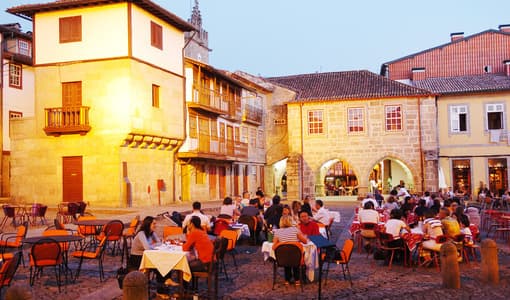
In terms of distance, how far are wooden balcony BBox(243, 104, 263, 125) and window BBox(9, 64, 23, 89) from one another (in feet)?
45.8

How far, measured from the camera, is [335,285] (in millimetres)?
8422

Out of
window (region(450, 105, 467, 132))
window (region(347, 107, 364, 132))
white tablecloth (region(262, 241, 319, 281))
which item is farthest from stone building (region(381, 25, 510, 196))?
white tablecloth (region(262, 241, 319, 281))

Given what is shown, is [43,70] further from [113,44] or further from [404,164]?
[404,164]

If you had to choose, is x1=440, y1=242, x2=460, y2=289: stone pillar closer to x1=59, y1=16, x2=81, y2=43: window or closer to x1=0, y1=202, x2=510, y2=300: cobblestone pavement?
x1=0, y1=202, x2=510, y2=300: cobblestone pavement

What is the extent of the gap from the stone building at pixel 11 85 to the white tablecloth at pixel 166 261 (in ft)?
68.9

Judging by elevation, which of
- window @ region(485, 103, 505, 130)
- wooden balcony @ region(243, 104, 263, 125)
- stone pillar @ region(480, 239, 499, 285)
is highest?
wooden balcony @ region(243, 104, 263, 125)

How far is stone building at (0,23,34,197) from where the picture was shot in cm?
2653

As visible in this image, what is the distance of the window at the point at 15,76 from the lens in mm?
27531

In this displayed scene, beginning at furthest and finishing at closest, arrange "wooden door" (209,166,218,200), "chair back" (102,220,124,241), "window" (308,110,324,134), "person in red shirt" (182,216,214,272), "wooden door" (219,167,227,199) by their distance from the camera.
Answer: "window" (308,110,324,134) < "wooden door" (219,167,227,199) < "wooden door" (209,166,218,200) < "chair back" (102,220,124,241) < "person in red shirt" (182,216,214,272)

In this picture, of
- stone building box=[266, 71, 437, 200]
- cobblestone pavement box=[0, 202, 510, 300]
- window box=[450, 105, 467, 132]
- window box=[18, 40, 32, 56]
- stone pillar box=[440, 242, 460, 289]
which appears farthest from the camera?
stone building box=[266, 71, 437, 200]

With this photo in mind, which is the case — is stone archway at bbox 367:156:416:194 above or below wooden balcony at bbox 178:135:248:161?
below

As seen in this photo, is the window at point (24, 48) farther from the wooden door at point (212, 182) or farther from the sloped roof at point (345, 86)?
the sloped roof at point (345, 86)

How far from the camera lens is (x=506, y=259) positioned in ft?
34.5

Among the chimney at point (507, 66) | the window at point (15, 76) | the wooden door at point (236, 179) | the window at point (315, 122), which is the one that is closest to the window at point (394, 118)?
the window at point (315, 122)
